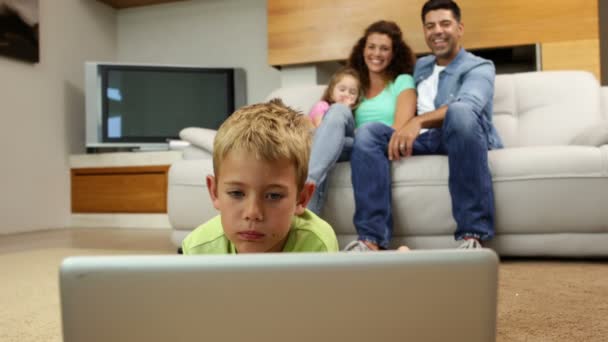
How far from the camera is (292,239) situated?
32.3 inches

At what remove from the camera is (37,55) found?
3.22 metres

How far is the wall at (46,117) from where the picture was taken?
3074mm

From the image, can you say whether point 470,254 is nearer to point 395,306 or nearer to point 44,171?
point 395,306

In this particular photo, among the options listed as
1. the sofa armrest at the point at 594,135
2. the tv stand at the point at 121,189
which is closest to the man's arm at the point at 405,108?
the sofa armrest at the point at 594,135

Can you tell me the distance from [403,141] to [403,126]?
3.0 inches

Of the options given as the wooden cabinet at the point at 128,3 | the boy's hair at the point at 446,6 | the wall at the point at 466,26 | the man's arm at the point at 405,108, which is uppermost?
the wooden cabinet at the point at 128,3

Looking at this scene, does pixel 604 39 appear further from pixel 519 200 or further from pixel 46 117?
pixel 46 117

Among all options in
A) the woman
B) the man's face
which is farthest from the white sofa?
the man's face

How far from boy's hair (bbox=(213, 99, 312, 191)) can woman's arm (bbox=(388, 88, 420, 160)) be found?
3.07ft

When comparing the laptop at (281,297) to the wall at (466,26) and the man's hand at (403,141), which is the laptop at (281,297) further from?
the wall at (466,26)

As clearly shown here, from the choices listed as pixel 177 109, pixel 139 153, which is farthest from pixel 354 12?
pixel 139 153

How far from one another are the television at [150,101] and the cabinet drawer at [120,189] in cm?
20

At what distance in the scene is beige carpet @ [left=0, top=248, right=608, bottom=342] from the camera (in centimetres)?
89

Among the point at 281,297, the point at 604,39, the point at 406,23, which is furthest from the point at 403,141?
the point at 604,39
